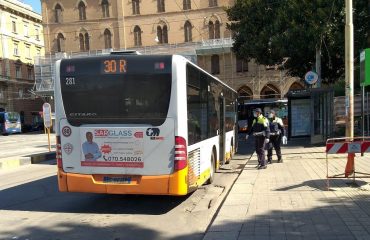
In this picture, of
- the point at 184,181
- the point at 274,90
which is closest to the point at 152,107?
the point at 184,181

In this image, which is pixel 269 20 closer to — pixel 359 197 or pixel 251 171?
pixel 251 171

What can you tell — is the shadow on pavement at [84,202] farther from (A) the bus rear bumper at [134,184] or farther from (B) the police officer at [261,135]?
(B) the police officer at [261,135]

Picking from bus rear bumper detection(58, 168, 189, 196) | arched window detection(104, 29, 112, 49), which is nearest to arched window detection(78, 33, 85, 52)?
arched window detection(104, 29, 112, 49)

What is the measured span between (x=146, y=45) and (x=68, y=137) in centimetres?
5702

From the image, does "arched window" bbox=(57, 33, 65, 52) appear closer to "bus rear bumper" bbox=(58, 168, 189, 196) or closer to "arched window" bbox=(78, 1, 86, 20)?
"arched window" bbox=(78, 1, 86, 20)

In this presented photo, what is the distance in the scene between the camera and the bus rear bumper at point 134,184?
794 centimetres

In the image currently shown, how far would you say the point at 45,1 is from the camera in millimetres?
67062

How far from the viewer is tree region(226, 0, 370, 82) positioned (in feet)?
64.3

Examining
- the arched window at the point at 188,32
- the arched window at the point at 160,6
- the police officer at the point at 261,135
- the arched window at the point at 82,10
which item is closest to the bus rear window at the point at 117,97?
the police officer at the point at 261,135

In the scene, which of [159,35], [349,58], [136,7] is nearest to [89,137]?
[349,58]

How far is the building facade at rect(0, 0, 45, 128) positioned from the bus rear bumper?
210ft

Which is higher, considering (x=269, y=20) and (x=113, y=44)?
(x=113, y=44)

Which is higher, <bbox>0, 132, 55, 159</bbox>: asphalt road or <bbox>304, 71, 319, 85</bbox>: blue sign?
<bbox>304, 71, 319, 85</bbox>: blue sign

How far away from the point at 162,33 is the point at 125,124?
57.4m
